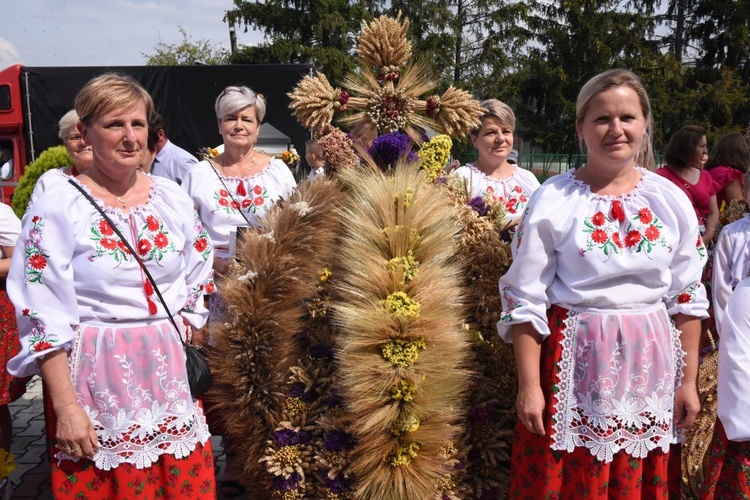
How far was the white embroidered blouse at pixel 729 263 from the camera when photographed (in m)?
2.52

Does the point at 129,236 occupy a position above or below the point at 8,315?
above

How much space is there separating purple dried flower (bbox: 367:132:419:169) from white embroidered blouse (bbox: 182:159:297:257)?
2.75 feet

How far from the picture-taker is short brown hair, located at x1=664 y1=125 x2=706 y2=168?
17.2ft

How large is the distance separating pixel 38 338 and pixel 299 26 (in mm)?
21864

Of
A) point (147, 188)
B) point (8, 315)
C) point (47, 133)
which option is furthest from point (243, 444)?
point (47, 133)

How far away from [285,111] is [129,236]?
794 centimetres

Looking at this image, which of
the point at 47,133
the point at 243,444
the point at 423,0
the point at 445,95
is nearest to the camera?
the point at 243,444

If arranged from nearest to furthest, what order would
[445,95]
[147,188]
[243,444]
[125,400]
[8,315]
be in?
1. [125,400]
2. [147,188]
3. [243,444]
4. [445,95]
5. [8,315]

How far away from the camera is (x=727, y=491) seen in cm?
229

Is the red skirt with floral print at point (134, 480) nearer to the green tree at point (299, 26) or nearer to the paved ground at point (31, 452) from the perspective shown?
the paved ground at point (31, 452)

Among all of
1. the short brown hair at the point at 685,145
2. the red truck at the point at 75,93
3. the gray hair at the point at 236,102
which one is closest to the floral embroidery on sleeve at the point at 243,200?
the gray hair at the point at 236,102

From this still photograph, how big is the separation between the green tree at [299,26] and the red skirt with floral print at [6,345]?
18.7 meters

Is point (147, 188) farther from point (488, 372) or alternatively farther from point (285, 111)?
point (285, 111)

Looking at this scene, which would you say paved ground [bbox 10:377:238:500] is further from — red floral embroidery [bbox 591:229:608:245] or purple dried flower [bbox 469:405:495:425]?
red floral embroidery [bbox 591:229:608:245]
